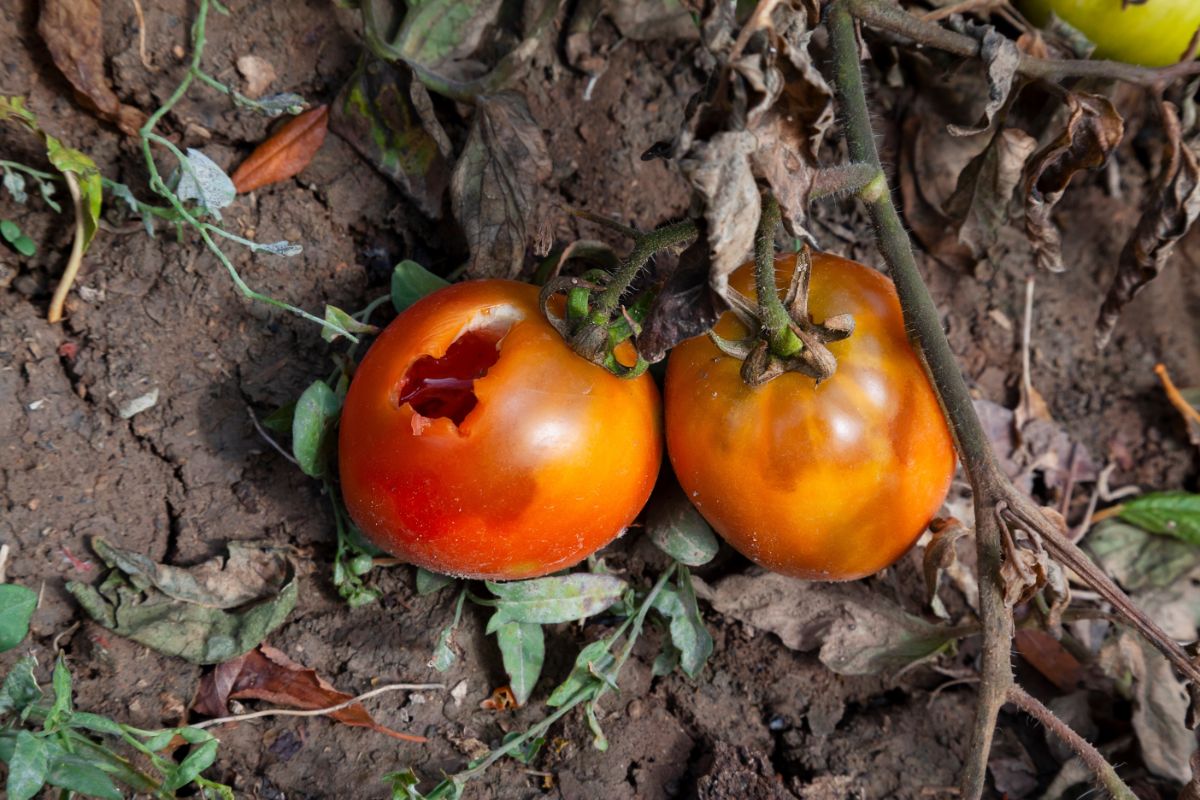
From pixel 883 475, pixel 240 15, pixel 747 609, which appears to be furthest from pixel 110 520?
pixel 883 475

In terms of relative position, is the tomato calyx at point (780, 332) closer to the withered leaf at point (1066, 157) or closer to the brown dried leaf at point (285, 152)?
the withered leaf at point (1066, 157)

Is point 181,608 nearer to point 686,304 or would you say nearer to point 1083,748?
point 686,304

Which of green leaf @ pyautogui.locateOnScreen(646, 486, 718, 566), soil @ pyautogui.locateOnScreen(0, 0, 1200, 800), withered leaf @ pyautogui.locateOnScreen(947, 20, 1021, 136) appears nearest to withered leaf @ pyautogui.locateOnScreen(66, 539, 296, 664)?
soil @ pyautogui.locateOnScreen(0, 0, 1200, 800)

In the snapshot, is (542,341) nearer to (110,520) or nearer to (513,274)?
(513,274)

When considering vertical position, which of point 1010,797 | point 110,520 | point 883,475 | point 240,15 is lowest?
point 1010,797

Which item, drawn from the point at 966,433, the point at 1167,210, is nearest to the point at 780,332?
the point at 966,433

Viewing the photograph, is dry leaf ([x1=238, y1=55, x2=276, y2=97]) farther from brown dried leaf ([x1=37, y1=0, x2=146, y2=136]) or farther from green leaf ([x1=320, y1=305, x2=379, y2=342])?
green leaf ([x1=320, y1=305, x2=379, y2=342])
